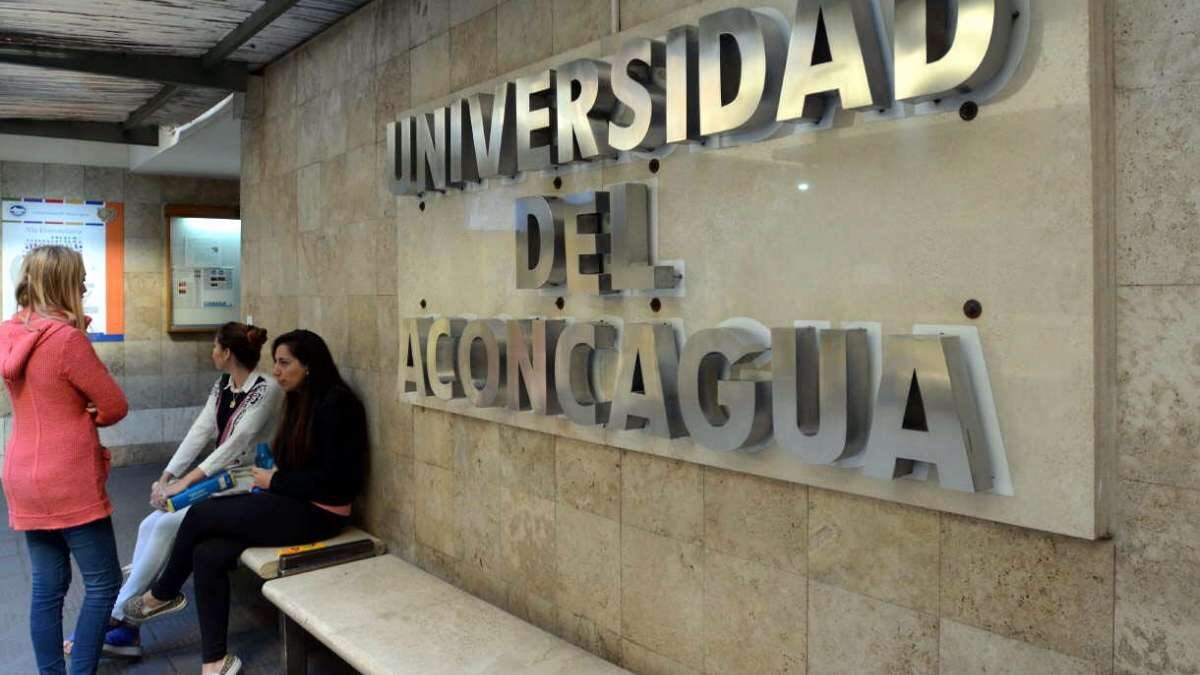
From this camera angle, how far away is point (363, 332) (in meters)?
4.43

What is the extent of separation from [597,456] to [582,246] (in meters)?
0.69

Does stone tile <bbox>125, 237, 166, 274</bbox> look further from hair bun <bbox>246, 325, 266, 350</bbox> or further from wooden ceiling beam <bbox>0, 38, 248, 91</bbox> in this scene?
hair bun <bbox>246, 325, 266, 350</bbox>

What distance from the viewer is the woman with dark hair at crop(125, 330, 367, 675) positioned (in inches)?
150

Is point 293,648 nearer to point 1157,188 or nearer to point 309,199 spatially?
point 309,199

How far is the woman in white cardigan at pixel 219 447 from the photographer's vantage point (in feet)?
13.5

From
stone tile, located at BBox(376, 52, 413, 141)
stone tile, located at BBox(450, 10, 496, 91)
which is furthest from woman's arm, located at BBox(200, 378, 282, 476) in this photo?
stone tile, located at BBox(450, 10, 496, 91)

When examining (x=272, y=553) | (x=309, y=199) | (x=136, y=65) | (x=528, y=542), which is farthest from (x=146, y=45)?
(x=528, y=542)

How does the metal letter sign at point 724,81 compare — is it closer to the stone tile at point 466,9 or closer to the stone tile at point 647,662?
the stone tile at point 466,9

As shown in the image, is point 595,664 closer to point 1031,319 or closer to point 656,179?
point 656,179

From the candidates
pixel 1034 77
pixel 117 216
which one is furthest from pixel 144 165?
pixel 1034 77

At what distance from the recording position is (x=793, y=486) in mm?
2264

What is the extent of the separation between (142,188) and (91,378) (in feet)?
20.1

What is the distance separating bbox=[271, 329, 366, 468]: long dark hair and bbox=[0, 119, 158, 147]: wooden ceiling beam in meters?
4.84

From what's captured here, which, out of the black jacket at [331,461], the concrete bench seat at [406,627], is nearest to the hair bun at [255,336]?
the black jacket at [331,461]
